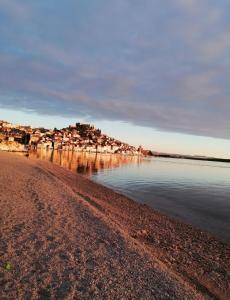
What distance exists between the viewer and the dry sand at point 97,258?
306 inches

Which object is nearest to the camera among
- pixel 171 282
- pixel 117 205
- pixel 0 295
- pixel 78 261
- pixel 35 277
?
pixel 0 295

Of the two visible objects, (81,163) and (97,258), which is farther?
(81,163)

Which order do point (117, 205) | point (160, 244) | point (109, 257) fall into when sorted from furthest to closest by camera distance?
point (117, 205) → point (160, 244) → point (109, 257)

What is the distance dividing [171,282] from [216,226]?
42.6 ft

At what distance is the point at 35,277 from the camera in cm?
796

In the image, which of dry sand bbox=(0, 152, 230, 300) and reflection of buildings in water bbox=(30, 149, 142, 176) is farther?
reflection of buildings in water bbox=(30, 149, 142, 176)

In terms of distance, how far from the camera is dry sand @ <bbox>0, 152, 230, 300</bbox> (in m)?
7.77

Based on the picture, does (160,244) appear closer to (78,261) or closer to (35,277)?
(78,261)

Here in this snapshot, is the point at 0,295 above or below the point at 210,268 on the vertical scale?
above

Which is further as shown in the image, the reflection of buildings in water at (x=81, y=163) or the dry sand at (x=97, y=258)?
the reflection of buildings in water at (x=81, y=163)

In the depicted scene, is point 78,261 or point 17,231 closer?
point 78,261

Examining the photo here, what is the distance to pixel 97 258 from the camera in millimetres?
9906

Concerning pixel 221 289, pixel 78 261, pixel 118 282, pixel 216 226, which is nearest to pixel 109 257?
pixel 78 261

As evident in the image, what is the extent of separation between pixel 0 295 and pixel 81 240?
4823 millimetres
